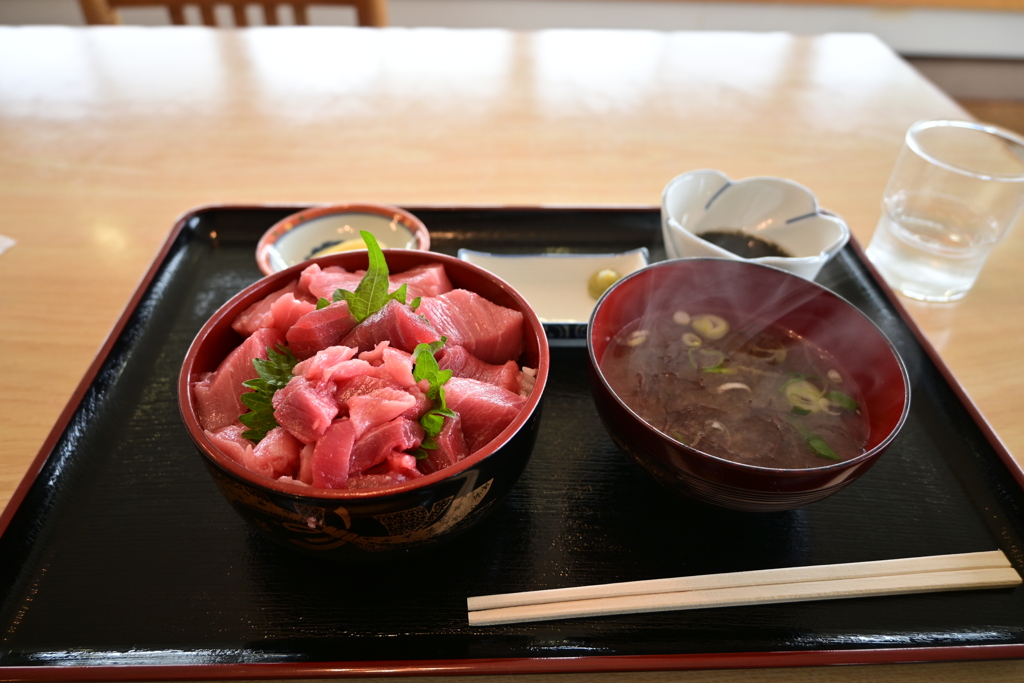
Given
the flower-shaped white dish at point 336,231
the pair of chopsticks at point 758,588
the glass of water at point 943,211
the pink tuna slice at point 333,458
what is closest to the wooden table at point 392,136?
the glass of water at point 943,211

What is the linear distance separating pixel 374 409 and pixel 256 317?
0.36 m

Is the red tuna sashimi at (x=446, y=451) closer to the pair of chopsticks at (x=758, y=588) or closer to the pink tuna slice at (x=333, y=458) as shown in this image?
the pink tuna slice at (x=333, y=458)

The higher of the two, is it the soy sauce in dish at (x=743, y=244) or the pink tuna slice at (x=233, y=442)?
the pink tuna slice at (x=233, y=442)

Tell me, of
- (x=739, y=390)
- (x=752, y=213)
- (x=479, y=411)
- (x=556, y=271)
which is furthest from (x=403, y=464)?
(x=752, y=213)

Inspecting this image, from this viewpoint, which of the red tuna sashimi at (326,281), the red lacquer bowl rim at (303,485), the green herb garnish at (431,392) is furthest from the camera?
the red tuna sashimi at (326,281)

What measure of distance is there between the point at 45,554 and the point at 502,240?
121 cm

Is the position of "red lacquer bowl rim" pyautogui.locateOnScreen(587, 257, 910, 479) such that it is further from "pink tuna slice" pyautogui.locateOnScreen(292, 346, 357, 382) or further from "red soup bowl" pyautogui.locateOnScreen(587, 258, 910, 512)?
"pink tuna slice" pyautogui.locateOnScreen(292, 346, 357, 382)

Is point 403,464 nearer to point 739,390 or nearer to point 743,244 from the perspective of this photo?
point 739,390

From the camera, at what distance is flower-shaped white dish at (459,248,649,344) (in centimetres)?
160

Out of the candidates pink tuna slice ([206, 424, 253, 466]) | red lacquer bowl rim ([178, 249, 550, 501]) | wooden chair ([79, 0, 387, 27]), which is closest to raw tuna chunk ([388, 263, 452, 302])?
red lacquer bowl rim ([178, 249, 550, 501])

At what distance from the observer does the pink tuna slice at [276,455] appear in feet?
2.92

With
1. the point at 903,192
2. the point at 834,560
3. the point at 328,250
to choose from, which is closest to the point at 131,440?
the point at 328,250

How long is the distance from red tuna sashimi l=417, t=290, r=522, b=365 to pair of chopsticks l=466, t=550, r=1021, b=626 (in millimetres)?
407

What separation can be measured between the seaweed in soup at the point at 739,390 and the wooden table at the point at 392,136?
44 centimetres
